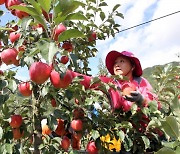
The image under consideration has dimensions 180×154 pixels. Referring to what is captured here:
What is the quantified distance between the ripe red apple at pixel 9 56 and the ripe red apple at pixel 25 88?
0.11 metres

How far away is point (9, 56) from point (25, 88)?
154 millimetres

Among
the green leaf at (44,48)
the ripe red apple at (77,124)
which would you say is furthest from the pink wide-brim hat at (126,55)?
the green leaf at (44,48)

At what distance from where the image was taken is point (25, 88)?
1.28 meters

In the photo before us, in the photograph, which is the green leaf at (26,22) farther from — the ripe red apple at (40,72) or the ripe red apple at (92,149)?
the ripe red apple at (92,149)

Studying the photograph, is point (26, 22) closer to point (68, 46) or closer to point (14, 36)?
point (14, 36)

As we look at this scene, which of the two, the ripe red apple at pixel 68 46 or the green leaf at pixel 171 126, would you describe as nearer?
the green leaf at pixel 171 126

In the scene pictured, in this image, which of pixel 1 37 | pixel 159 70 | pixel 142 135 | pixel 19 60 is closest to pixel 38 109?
pixel 19 60

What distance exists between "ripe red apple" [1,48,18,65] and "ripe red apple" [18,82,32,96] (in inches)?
4.4

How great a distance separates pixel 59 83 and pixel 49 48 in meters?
0.17

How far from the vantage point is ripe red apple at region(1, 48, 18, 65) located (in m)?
1.19

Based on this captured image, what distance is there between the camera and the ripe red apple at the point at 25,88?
4.20ft

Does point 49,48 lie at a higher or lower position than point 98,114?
higher

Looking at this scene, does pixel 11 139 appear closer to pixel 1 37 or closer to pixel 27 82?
pixel 27 82

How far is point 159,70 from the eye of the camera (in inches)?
72.4
